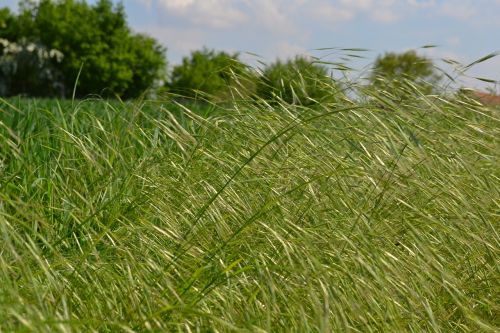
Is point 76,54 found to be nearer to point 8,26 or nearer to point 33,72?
point 33,72

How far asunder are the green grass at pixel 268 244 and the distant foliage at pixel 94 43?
25.3 m

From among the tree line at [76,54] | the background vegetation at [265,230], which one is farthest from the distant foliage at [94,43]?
the background vegetation at [265,230]

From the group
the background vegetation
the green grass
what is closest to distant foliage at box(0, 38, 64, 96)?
the background vegetation

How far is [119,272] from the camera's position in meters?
2.13

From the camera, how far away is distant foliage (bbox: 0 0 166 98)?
1117 inches

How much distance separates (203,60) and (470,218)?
31.2 meters

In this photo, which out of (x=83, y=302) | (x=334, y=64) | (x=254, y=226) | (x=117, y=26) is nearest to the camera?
(x=83, y=302)

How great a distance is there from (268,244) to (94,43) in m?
28.0

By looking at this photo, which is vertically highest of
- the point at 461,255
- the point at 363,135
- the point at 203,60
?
the point at 363,135

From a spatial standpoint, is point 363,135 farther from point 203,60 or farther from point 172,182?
point 203,60

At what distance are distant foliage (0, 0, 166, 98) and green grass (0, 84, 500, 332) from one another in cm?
2533

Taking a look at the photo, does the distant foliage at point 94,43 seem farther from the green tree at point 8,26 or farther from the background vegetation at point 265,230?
the background vegetation at point 265,230

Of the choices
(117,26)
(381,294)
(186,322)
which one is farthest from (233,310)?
(117,26)

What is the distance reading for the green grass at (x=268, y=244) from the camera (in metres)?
1.70
